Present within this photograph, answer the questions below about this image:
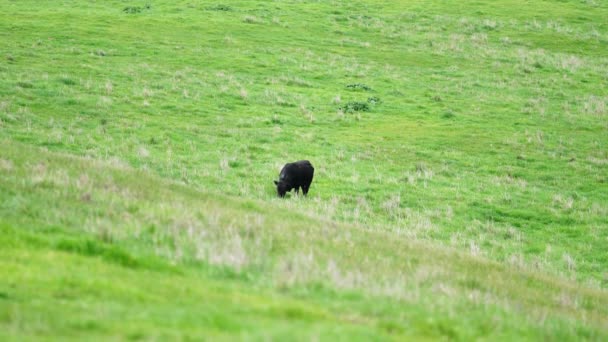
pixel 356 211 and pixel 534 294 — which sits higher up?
pixel 534 294

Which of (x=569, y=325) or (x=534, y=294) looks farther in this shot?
(x=534, y=294)

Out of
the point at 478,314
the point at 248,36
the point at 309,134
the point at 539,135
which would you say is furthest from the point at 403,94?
the point at 478,314

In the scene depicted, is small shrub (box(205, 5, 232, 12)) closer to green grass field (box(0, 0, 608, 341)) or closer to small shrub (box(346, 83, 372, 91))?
green grass field (box(0, 0, 608, 341))

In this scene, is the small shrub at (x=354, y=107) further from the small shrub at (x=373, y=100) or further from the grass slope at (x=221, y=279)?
the grass slope at (x=221, y=279)

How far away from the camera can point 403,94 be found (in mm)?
39375

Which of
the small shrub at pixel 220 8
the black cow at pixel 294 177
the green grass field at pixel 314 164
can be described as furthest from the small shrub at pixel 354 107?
the small shrub at pixel 220 8

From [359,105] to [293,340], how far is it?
30440 mm

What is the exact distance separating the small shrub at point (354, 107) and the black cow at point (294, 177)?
13.9 metres

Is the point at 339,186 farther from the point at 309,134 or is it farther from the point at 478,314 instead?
the point at 478,314

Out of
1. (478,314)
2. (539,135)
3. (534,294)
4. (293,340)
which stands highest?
(293,340)

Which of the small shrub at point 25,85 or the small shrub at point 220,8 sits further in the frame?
the small shrub at point 220,8

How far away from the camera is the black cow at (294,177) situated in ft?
69.1

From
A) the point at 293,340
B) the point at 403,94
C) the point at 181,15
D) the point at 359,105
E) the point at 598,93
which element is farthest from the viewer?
the point at 181,15

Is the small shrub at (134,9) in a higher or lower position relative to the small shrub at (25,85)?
higher
